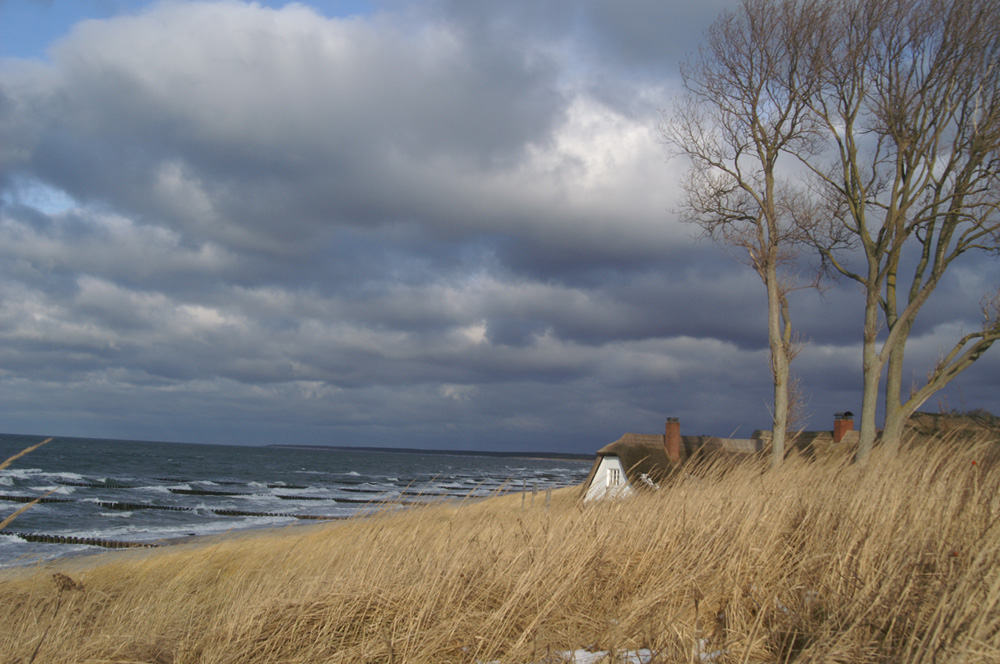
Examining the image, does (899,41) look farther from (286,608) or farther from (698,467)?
(286,608)

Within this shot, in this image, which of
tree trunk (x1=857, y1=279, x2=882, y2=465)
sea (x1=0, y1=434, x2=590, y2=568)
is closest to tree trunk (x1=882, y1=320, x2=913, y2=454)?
tree trunk (x1=857, y1=279, x2=882, y2=465)

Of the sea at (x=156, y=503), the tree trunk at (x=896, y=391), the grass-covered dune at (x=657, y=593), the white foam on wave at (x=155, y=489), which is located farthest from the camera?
the white foam on wave at (x=155, y=489)

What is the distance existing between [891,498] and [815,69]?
10263 mm

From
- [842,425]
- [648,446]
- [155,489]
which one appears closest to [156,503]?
[155,489]

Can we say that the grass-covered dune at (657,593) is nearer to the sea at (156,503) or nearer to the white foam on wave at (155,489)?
the sea at (156,503)

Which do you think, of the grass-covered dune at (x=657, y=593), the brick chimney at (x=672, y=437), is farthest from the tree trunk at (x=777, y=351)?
the brick chimney at (x=672, y=437)

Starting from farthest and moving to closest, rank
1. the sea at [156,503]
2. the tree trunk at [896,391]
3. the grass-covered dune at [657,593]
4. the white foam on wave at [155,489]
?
the white foam on wave at [155,489], the sea at [156,503], the tree trunk at [896,391], the grass-covered dune at [657,593]

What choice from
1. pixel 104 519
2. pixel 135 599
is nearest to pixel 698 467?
pixel 135 599

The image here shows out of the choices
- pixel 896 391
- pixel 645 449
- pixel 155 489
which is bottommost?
pixel 155 489

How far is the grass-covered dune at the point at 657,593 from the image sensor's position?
315 centimetres

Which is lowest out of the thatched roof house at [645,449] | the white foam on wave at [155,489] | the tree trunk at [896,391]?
the white foam on wave at [155,489]

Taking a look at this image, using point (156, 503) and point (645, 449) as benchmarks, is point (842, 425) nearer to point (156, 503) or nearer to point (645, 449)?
point (645, 449)

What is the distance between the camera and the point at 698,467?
22.7ft

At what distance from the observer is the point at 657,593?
3.63m
